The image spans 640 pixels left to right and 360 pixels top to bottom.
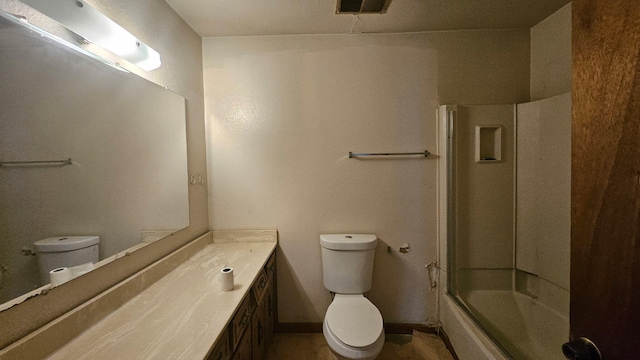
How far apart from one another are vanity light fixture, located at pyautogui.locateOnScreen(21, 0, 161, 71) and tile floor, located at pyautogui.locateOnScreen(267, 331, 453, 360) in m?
2.01

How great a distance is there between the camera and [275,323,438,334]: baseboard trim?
200 cm

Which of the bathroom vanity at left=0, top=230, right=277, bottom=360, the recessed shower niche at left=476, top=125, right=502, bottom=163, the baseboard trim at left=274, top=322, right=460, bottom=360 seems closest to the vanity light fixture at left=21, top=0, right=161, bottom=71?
the bathroom vanity at left=0, top=230, right=277, bottom=360

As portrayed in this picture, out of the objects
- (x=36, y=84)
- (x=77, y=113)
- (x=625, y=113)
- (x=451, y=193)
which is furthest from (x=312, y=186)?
(x=625, y=113)

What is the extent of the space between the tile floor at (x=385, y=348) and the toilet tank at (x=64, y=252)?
52.8 inches

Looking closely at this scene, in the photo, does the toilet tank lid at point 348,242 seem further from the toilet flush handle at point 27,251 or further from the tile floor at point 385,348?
the toilet flush handle at point 27,251

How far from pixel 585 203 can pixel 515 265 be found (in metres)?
1.69

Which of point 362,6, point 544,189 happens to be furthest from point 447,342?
point 362,6

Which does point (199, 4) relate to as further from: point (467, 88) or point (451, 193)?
point (451, 193)

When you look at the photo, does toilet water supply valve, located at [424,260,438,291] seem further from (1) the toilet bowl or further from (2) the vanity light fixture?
(2) the vanity light fixture

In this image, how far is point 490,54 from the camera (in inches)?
74.6

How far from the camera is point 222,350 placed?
98cm

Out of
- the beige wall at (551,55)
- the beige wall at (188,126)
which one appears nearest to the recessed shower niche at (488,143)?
the beige wall at (551,55)

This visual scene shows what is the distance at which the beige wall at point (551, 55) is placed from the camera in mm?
1643

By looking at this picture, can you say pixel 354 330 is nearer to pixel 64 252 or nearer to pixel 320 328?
pixel 320 328
